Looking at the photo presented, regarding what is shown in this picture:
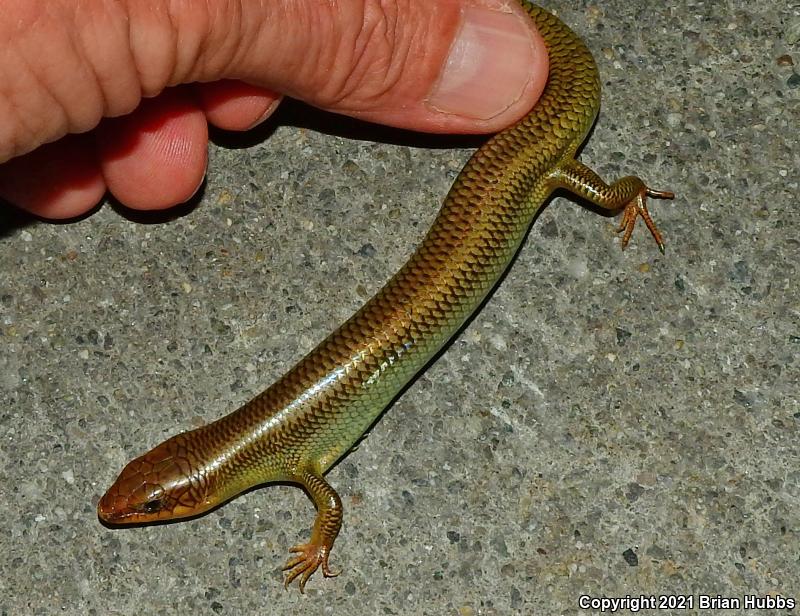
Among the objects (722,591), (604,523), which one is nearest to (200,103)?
(604,523)

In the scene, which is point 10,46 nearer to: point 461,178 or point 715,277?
point 461,178

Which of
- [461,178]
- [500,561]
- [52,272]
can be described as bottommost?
[500,561]

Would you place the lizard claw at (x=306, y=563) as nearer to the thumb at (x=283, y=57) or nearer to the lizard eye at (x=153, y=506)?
the lizard eye at (x=153, y=506)

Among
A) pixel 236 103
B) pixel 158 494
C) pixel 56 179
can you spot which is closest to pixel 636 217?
pixel 236 103

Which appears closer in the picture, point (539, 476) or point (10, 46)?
point (10, 46)

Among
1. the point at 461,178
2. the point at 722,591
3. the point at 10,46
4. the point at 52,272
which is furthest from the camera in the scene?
the point at 52,272

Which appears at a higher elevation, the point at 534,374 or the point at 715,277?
the point at 715,277

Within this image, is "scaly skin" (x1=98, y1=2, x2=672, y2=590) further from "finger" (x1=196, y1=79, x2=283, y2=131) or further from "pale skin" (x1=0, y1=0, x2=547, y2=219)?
"finger" (x1=196, y1=79, x2=283, y2=131)

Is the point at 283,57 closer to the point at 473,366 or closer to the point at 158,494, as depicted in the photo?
the point at 473,366
